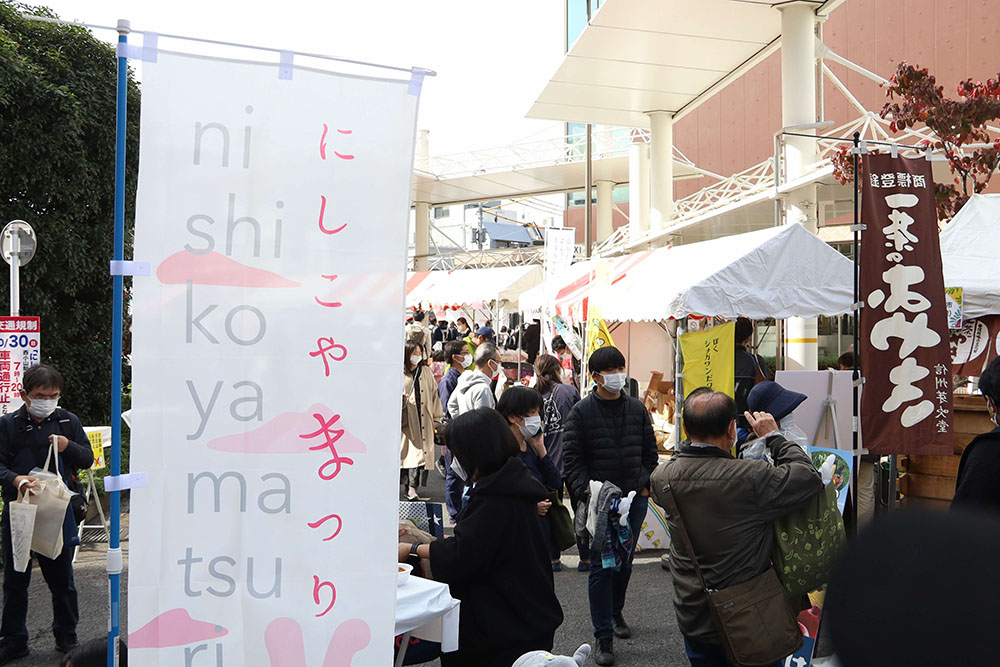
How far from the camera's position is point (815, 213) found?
1135cm

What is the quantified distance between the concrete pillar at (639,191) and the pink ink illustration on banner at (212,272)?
17.7m

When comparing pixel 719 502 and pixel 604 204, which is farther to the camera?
pixel 604 204

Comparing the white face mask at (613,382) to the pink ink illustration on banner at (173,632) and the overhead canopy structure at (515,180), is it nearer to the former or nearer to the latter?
the pink ink illustration on banner at (173,632)

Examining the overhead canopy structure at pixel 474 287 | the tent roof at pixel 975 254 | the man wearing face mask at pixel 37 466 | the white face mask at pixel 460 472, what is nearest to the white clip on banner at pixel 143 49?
the white face mask at pixel 460 472

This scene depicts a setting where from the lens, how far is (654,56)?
14016mm

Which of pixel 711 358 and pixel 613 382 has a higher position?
pixel 711 358

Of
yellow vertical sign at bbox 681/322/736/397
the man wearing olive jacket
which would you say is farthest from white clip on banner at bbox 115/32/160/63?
yellow vertical sign at bbox 681/322/736/397

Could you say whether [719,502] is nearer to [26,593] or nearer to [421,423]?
[26,593]

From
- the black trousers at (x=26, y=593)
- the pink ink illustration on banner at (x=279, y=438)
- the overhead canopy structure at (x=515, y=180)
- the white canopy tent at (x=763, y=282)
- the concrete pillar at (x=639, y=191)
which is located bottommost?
the black trousers at (x=26, y=593)

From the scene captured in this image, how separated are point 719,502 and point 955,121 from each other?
307 inches

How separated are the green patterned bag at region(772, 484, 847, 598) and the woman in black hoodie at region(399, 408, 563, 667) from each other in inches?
36.7

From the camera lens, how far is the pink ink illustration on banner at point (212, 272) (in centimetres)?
224

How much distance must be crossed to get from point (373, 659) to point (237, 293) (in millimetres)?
1165

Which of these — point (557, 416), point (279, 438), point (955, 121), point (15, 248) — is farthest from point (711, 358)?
point (15, 248)
